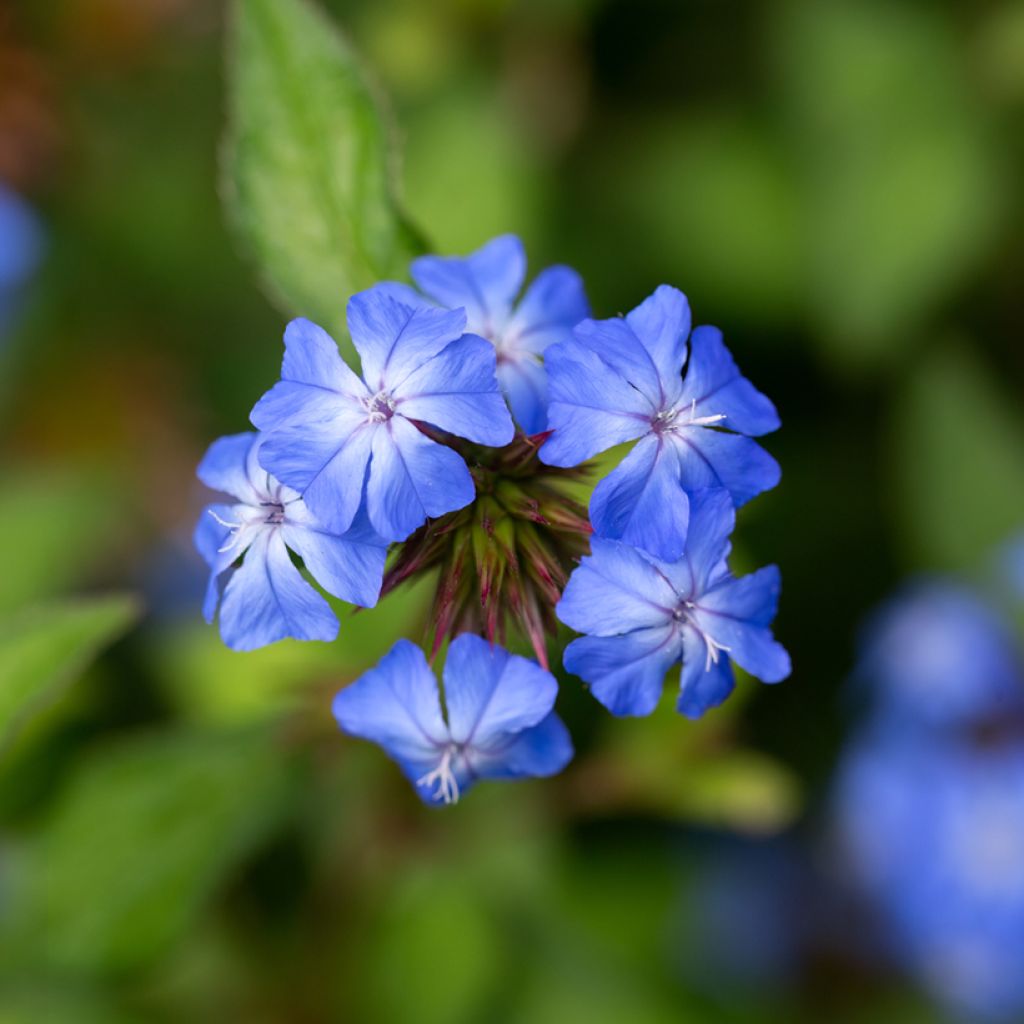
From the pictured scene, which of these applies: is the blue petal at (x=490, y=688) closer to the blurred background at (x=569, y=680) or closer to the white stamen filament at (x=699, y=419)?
the white stamen filament at (x=699, y=419)

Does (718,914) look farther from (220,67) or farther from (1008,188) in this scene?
(220,67)

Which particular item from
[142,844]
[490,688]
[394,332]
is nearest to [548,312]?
[394,332]

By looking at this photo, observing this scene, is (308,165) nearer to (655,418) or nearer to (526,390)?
(526,390)

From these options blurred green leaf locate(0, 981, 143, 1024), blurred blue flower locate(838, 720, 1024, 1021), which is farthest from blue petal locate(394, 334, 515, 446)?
blurred blue flower locate(838, 720, 1024, 1021)

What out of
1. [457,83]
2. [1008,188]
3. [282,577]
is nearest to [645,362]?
[282,577]

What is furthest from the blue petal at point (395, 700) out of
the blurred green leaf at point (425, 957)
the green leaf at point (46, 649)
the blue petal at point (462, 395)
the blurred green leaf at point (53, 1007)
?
the blurred green leaf at point (425, 957)
